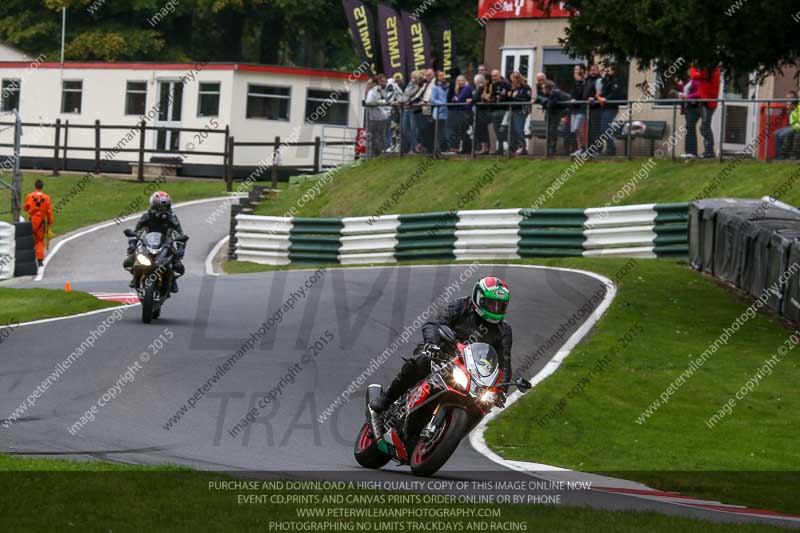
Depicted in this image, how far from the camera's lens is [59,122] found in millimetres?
45562

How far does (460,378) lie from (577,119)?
19333 millimetres

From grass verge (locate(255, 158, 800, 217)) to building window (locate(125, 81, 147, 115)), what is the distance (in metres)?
12.2

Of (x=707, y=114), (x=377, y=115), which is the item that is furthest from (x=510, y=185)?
(x=377, y=115)

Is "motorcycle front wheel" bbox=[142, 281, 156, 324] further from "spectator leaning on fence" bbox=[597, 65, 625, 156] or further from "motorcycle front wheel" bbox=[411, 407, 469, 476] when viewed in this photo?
"spectator leaning on fence" bbox=[597, 65, 625, 156]

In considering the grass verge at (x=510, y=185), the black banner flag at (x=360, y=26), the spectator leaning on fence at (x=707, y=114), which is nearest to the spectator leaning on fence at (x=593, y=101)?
the grass verge at (x=510, y=185)

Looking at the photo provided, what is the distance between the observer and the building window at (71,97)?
47625 mm

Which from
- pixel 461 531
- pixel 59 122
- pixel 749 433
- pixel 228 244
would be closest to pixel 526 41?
pixel 228 244

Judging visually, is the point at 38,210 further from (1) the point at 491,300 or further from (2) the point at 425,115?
(1) the point at 491,300

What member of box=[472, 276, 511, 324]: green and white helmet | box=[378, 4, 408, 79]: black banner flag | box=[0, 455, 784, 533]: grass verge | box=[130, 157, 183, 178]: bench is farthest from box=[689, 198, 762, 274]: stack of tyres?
box=[130, 157, 183, 178]: bench

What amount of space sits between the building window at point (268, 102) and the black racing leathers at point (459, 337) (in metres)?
34.5

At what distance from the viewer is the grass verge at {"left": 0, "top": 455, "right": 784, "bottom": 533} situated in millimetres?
7969

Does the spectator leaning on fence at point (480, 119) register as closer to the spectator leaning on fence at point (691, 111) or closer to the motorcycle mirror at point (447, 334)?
the spectator leaning on fence at point (691, 111)

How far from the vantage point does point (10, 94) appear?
48.5 metres

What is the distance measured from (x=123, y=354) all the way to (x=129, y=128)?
2780 centimetres
